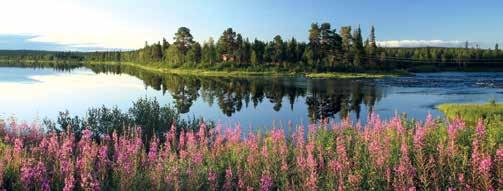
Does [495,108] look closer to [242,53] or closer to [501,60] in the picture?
[242,53]

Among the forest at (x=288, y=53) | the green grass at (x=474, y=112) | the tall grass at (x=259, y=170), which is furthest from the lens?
the forest at (x=288, y=53)

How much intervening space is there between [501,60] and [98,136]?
599ft

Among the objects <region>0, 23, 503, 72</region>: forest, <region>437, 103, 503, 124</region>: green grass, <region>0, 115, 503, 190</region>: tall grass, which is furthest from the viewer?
<region>0, 23, 503, 72</region>: forest

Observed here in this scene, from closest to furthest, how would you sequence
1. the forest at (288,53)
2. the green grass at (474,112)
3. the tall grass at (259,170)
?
the tall grass at (259,170) → the green grass at (474,112) → the forest at (288,53)

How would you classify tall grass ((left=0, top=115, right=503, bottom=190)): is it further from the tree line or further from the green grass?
the tree line

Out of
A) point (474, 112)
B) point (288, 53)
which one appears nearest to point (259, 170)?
point (474, 112)

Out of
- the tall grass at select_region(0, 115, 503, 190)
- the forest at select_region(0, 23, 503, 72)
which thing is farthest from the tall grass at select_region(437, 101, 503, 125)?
the forest at select_region(0, 23, 503, 72)

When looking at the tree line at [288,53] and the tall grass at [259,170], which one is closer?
the tall grass at [259,170]

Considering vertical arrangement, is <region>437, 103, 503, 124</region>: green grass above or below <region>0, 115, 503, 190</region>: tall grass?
below

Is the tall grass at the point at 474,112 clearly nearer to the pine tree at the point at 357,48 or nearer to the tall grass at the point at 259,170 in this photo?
the tall grass at the point at 259,170

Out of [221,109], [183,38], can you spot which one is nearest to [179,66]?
[183,38]

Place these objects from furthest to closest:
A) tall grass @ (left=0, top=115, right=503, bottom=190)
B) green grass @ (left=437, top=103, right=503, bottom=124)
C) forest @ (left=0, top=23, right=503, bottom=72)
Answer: forest @ (left=0, top=23, right=503, bottom=72), green grass @ (left=437, top=103, right=503, bottom=124), tall grass @ (left=0, top=115, right=503, bottom=190)

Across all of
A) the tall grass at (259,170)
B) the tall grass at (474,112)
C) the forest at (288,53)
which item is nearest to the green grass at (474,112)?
the tall grass at (474,112)

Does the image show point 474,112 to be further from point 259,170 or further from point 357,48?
point 357,48
